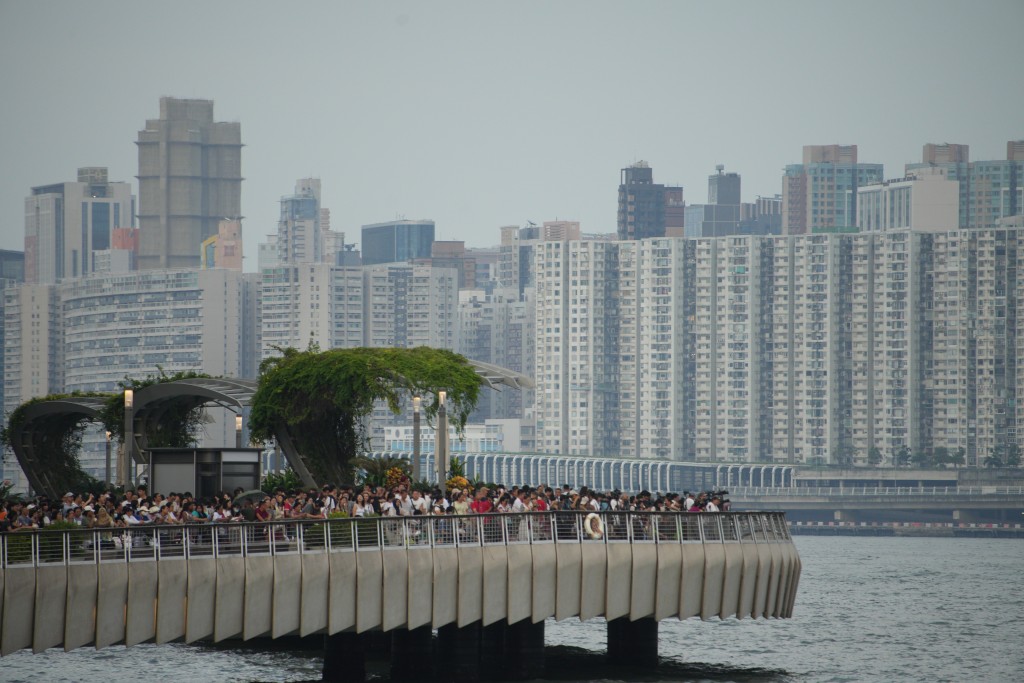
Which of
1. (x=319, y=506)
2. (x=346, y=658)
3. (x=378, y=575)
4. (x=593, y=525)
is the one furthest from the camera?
(x=346, y=658)

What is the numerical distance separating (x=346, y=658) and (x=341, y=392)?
17.7 m

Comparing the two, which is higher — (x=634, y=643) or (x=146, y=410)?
(x=146, y=410)

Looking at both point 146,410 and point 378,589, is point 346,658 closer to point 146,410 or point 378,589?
point 378,589

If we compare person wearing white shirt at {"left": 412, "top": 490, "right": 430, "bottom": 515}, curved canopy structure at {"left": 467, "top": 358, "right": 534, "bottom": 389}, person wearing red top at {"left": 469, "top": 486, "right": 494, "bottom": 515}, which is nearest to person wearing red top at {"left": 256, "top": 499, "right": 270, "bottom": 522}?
person wearing white shirt at {"left": 412, "top": 490, "right": 430, "bottom": 515}

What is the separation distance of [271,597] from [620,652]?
45.9ft

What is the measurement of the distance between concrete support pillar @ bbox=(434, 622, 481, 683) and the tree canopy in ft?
56.1

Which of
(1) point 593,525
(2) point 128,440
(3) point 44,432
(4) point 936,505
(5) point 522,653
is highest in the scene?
(2) point 128,440

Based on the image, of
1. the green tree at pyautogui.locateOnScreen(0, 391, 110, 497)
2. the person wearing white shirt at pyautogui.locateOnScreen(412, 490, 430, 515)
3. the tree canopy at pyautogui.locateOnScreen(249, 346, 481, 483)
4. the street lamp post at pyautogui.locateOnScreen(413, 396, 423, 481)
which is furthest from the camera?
the green tree at pyautogui.locateOnScreen(0, 391, 110, 497)

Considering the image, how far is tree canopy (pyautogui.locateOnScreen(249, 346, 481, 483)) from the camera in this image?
5788 centimetres

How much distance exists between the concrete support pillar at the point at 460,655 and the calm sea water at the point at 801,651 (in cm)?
492

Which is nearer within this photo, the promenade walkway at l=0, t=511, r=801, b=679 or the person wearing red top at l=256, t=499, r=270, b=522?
the promenade walkway at l=0, t=511, r=801, b=679

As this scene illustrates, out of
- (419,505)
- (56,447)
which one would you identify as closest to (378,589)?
(419,505)

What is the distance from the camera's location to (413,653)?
137 feet

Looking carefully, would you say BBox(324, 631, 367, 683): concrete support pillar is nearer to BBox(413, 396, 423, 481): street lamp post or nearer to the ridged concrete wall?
the ridged concrete wall
